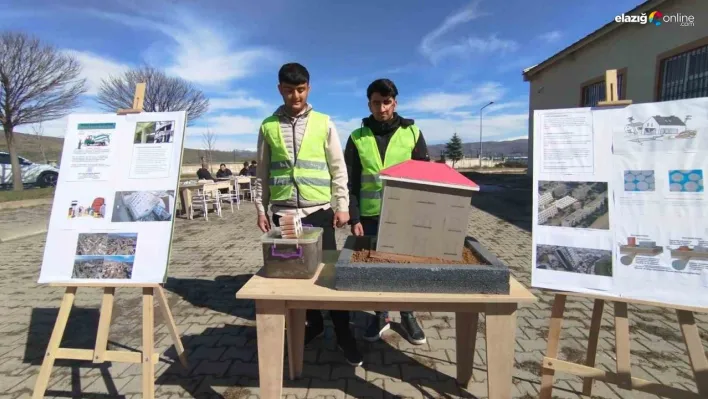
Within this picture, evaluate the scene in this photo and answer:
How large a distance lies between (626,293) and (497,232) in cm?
575

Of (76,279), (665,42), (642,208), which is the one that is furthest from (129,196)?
(665,42)

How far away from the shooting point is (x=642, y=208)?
1.75 m

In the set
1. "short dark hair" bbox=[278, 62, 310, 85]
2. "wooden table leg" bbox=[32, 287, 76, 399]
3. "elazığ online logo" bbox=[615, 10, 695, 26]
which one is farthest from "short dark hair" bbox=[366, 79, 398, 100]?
"elazığ online logo" bbox=[615, 10, 695, 26]

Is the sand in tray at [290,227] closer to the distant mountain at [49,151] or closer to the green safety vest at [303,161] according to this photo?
the green safety vest at [303,161]

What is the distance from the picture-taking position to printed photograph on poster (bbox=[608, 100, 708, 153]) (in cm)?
170

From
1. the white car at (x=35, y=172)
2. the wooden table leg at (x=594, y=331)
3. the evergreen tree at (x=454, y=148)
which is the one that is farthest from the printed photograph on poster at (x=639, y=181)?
the evergreen tree at (x=454, y=148)

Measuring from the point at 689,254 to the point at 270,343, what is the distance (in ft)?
6.56

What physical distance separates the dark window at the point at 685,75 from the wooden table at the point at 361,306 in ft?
32.2

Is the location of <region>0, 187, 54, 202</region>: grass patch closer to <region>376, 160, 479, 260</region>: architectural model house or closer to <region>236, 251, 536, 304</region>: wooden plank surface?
<region>236, 251, 536, 304</region>: wooden plank surface

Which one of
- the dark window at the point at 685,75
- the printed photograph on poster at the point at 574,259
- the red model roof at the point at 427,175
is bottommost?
the printed photograph on poster at the point at 574,259

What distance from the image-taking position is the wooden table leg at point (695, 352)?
63.9 inches

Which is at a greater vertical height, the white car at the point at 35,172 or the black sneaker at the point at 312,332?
the white car at the point at 35,172

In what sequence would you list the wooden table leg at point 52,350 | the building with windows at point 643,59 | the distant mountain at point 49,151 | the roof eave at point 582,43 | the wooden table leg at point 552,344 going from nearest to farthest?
the wooden table leg at point 552,344, the wooden table leg at point 52,350, the building with windows at point 643,59, the roof eave at point 582,43, the distant mountain at point 49,151

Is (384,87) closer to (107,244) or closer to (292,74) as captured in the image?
(292,74)
